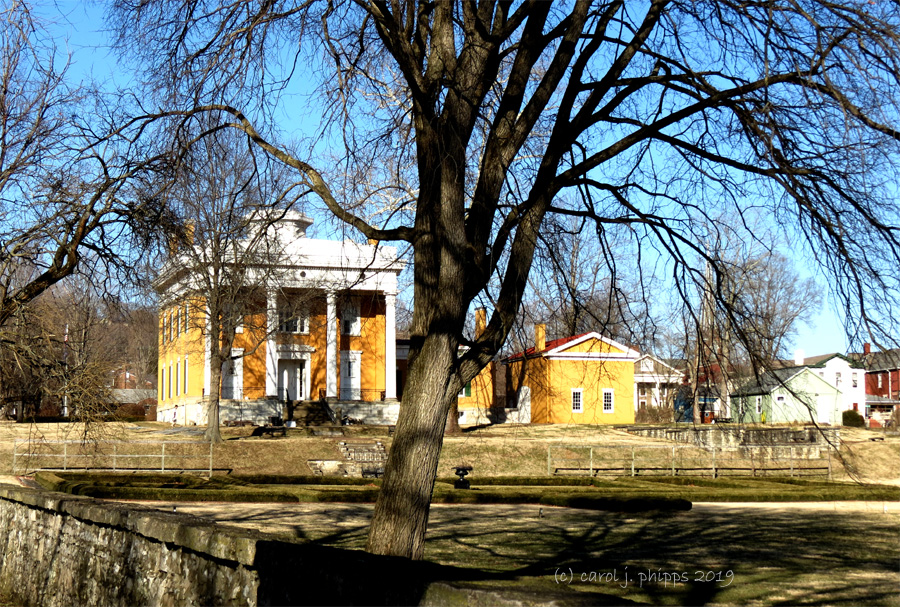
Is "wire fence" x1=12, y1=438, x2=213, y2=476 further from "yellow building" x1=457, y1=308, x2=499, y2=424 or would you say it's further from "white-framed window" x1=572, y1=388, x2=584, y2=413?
"white-framed window" x1=572, y1=388, x2=584, y2=413

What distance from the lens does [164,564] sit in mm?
6977

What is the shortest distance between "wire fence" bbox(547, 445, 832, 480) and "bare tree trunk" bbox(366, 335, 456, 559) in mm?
21536

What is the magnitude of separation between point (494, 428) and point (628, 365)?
1036 cm

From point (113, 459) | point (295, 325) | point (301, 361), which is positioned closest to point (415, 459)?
point (113, 459)

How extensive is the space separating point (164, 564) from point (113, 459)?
20.4 metres

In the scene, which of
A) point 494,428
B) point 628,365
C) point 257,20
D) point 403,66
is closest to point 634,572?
point 403,66

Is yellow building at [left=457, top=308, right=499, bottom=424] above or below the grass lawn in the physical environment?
above

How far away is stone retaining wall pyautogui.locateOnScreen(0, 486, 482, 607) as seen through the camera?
490 centimetres

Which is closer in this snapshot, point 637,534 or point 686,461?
point 637,534

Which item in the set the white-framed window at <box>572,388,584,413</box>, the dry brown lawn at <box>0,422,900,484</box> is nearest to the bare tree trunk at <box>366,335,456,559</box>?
the dry brown lawn at <box>0,422,900,484</box>

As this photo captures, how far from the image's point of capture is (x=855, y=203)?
6.61 meters

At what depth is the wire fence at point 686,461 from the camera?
29.4 meters

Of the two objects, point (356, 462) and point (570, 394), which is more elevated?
Result: point (570, 394)

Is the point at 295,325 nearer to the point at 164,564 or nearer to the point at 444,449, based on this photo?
the point at 444,449
